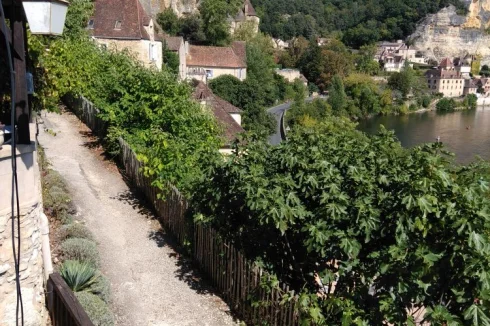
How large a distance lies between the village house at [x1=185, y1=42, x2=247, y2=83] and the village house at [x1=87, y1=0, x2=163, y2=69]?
15.2 meters

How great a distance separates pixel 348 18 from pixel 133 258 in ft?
518

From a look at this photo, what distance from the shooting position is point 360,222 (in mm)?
6141

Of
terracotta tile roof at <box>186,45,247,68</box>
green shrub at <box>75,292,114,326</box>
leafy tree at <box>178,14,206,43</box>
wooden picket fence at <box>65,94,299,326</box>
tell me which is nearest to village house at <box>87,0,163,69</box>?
terracotta tile roof at <box>186,45,247,68</box>

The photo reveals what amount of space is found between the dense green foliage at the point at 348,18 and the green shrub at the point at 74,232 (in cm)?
11888

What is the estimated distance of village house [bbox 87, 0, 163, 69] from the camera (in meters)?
37.1

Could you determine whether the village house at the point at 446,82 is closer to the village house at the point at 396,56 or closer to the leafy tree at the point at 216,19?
the village house at the point at 396,56

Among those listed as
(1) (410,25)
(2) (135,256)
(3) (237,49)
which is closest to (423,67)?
(1) (410,25)

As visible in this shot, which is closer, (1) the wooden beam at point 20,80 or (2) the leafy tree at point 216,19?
(1) the wooden beam at point 20,80

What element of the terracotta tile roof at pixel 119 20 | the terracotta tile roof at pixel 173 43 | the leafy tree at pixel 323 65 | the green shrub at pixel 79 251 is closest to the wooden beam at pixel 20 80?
the green shrub at pixel 79 251

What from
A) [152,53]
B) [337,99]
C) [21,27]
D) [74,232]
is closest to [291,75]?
[337,99]

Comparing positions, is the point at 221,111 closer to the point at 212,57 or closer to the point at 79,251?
the point at 79,251

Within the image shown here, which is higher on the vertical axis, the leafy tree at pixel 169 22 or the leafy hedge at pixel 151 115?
the leafy tree at pixel 169 22

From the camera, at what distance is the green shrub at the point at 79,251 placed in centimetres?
842

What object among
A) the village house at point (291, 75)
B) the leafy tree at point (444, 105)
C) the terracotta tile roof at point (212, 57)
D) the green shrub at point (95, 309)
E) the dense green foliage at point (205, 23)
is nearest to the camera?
the green shrub at point (95, 309)
